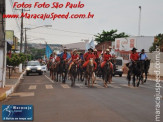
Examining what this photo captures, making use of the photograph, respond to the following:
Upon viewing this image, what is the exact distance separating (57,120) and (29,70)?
3131 centimetres

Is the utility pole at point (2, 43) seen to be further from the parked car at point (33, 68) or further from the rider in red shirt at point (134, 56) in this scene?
the parked car at point (33, 68)

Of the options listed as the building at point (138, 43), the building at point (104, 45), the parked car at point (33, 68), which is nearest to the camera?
the parked car at point (33, 68)

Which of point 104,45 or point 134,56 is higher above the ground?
point 104,45

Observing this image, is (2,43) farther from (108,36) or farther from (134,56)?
(108,36)

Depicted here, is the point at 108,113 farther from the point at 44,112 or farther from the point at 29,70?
the point at 29,70

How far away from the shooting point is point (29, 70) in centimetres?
3941

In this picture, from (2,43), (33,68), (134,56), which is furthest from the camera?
(33,68)

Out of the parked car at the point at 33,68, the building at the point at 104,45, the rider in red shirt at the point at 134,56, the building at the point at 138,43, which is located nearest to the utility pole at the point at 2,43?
the rider in red shirt at the point at 134,56

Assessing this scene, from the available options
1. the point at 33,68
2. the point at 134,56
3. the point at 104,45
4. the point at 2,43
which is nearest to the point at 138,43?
the point at 104,45

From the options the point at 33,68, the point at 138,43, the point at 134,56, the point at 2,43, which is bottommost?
the point at 33,68

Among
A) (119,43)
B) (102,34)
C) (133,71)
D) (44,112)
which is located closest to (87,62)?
(133,71)

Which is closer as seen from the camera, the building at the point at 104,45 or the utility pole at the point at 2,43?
the utility pole at the point at 2,43

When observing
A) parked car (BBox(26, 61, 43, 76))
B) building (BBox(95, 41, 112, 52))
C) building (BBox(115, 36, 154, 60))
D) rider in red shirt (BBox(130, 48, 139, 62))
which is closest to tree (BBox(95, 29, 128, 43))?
building (BBox(95, 41, 112, 52))

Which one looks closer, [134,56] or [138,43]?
[134,56]
